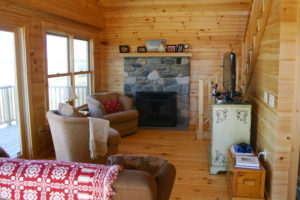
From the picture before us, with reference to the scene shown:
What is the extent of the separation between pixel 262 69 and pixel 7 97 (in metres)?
3.35

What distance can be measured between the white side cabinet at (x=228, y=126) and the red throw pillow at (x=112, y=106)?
2657 mm

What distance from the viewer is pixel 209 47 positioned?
640cm

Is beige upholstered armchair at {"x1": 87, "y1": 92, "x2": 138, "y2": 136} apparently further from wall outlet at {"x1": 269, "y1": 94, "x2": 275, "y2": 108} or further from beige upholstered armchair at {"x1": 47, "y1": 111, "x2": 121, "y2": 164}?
wall outlet at {"x1": 269, "y1": 94, "x2": 275, "y2": 108}

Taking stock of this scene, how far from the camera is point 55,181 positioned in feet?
5.53

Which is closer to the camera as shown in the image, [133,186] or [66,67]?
[133,186]

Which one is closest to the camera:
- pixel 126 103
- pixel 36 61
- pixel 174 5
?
pixel 36 61

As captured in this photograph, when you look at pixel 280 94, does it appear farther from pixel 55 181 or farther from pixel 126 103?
pixel 126 103

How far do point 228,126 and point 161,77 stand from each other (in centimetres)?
316

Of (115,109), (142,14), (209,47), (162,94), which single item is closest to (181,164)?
(115,109)

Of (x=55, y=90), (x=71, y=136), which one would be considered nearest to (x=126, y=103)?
(x=55, y=90)

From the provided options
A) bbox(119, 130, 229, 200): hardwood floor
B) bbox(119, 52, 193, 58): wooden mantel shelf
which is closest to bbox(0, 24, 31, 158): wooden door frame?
bbox(119, 130, 229, 200): hardwood floor

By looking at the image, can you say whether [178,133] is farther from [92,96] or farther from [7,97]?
[7,97]

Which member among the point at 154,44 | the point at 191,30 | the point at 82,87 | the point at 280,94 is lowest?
the point at 82,87

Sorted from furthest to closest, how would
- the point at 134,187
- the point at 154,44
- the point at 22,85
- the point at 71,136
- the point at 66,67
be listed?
the point at 154,44
the point at 66,67
the point at 22,85
the point at 71,136
the point at 134,187
